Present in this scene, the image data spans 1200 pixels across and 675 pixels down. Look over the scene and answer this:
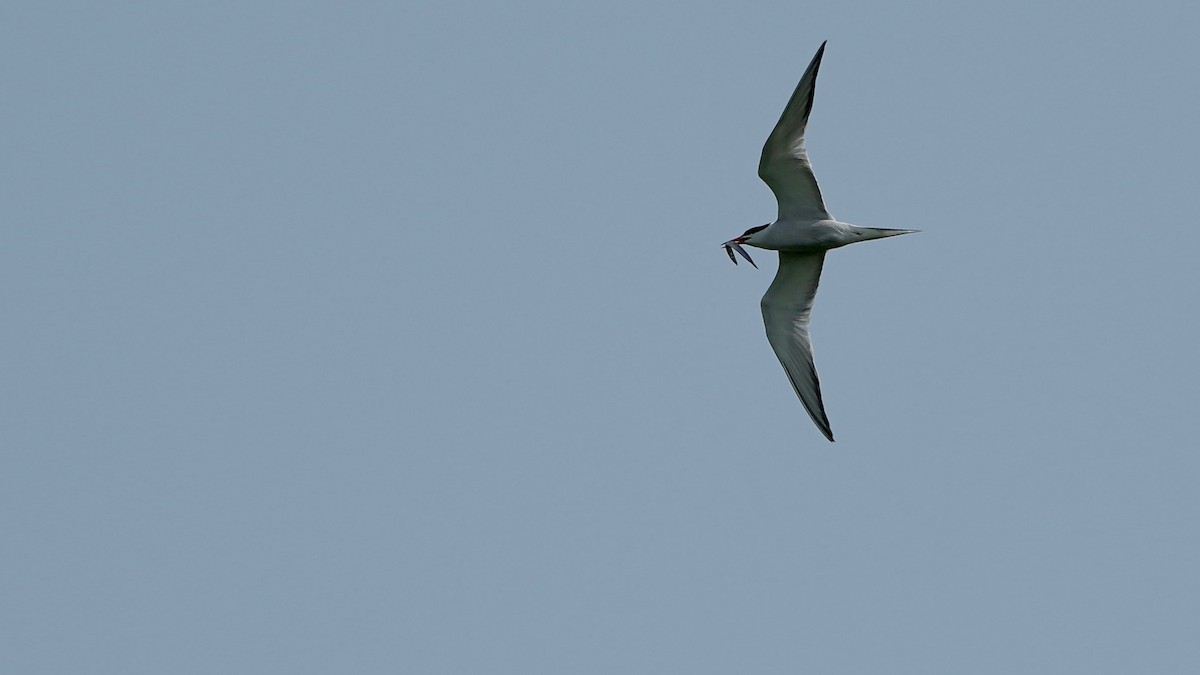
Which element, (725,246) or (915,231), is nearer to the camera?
(915,231)

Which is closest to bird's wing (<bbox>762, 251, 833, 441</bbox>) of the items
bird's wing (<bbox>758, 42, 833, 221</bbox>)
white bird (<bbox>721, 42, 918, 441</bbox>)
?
white bird (<bbox>721, 42, 918, 441</bbox>)

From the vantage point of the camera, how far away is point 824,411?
68.8 ft

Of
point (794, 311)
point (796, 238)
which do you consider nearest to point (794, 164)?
point (796, 238)

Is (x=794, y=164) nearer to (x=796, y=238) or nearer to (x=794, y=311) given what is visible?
(x=796, y=238)

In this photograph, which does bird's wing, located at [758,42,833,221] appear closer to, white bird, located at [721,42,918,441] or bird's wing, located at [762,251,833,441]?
white bird, located at [721,42,918,441]

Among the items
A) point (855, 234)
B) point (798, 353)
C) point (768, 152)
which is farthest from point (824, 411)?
point (768, 152)

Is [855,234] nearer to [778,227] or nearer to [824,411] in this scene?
[778,227]

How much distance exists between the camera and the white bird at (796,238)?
1952 centimetres

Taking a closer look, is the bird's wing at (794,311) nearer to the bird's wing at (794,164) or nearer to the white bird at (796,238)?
the white bird at (796,238)

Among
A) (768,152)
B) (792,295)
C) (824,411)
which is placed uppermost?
(768,152)

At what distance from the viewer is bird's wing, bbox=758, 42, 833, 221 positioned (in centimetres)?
1891

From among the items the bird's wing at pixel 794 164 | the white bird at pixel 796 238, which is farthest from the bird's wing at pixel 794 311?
the bird's wing at pixel 794 164

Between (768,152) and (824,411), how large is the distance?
13.2ft

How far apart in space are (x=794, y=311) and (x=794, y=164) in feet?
9.60
